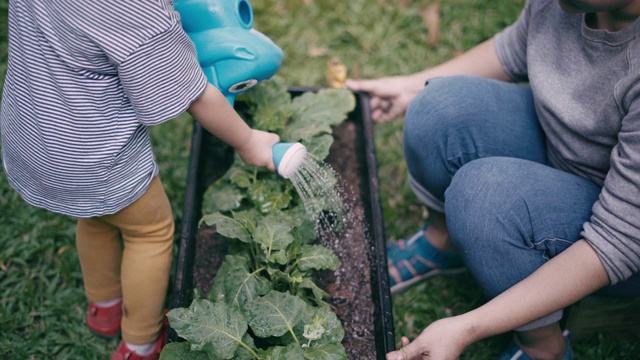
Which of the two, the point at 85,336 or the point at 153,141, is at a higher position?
the point at 153,141

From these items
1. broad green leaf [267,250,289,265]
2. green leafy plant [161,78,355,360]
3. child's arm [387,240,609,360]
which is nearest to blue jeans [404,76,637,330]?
child's arm [387,240,609,360]

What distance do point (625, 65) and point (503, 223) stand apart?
0.43 meters

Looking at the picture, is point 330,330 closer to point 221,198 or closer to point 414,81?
point 221,198

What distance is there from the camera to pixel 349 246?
5.84 ft

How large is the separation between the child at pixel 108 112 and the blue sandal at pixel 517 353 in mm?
837

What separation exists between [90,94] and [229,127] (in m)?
0.30

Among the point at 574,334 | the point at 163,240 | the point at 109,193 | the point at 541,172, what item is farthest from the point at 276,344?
the point at 574,334

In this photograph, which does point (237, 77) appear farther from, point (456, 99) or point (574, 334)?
point (574, 334)

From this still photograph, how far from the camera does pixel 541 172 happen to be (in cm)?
147

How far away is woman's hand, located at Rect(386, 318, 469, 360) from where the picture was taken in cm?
130

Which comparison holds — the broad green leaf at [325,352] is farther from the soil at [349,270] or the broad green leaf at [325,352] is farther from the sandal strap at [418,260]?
the sandal strap at [418,260]

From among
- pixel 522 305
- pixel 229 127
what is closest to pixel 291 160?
pixel 229 127

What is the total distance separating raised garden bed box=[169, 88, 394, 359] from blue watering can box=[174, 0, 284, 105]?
0.41 m

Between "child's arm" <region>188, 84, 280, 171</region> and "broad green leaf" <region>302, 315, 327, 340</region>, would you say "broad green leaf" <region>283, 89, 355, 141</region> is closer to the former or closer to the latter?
"child's arm" <region>188, 84, 280, 171</region>
